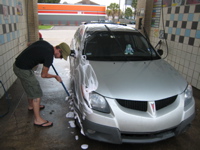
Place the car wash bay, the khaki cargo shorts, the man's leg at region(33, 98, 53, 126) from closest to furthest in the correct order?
the car wash bay
the khaki cargo shorts
the man's leg at region(33, 98, 53, 126)

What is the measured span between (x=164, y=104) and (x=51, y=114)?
6.80ft

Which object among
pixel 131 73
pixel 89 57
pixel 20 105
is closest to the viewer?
pixel 131 73

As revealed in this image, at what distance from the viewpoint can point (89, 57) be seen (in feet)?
10.3

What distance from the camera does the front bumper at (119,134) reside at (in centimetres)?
218

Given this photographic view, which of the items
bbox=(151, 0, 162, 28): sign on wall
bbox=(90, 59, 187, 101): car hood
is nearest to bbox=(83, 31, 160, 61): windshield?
bbox=(90, 59, 187, 101): car hood

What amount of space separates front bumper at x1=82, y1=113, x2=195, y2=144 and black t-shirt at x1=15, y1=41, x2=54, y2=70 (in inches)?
41.9

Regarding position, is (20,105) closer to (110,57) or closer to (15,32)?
(110,57)

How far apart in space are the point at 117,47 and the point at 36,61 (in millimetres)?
1469

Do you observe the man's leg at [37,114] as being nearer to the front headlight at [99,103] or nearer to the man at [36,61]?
the man at [36,61]

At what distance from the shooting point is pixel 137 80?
251 centimetres

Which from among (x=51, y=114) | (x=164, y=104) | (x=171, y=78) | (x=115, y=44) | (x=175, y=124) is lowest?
(x=51, y=114)

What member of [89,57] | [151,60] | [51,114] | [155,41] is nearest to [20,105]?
[51,114]

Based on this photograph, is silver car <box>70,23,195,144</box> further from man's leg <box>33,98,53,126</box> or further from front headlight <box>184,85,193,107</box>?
man's leg <box>33,98,53,126</box>

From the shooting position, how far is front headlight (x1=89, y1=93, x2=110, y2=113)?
221 centimetres
